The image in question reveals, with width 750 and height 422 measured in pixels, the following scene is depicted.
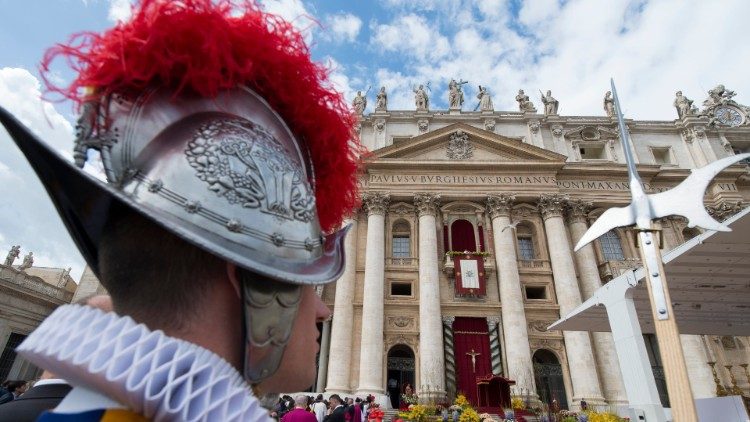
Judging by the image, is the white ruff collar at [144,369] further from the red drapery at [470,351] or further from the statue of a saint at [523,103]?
the statue of a saint at [523,103]

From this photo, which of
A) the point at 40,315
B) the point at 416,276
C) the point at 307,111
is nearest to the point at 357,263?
the point at 416,276

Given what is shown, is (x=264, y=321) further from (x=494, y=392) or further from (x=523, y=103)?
(x=523, y=103)

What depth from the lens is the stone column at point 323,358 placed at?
18.5 metres

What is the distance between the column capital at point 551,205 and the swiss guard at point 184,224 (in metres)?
21.4

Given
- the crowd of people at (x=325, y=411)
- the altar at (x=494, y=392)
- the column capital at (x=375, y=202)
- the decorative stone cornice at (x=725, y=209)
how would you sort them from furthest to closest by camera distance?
1. the column capital at (x=375, y=202)
2. the decorative stone cornice at (x=725, y=209)
3. the altar at (x=494, y=392)
4. the crowd of people at (x=325, y=411)

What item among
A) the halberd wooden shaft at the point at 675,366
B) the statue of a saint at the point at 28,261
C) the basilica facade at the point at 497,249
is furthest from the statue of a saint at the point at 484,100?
the statue of a saint at the point at 28,261

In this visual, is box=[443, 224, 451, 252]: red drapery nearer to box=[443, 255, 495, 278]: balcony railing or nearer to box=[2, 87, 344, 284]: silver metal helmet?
box=[443, 255, 495, 278]: balcony railing

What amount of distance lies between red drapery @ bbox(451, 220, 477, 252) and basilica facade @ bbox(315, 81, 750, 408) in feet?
0.26

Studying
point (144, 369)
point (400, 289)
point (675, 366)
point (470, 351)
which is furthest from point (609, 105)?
point (144, 369)

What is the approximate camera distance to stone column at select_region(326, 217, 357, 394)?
56.5ft

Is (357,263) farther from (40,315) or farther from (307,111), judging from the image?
(307,111)

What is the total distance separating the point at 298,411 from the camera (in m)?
5.45

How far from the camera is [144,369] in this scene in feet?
2.77

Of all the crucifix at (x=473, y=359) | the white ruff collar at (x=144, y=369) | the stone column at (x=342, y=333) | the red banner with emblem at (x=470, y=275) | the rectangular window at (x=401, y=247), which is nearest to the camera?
the white ruff collar at (x=144, y=369)
